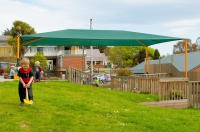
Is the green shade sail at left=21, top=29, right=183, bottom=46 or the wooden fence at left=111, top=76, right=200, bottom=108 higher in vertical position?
the green shade sail at left=21, top=29, right=183, bottom=46

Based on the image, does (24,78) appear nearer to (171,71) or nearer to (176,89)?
(176,89)

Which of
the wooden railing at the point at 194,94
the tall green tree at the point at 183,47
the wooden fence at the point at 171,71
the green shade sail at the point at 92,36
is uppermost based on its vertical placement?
the tall green tree at the point at 183,47

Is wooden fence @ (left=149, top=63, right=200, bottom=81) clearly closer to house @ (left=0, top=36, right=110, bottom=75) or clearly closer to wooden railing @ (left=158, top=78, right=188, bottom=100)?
wooden railing @ (left=158, top=78, right=188, bottom=100)

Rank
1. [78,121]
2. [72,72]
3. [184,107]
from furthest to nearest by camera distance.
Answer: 1. [72,72]
2. [184,107]
3. [78,121]

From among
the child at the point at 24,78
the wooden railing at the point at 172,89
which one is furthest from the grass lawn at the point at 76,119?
the wooden railing at the point at 172,89

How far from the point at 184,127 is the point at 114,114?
5.46ft

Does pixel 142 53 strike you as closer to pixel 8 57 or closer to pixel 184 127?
pixel 8 57

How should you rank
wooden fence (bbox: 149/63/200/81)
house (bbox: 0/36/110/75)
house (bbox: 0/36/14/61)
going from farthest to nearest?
house (bbox: 0/36/14/61) → house (bbox: 0/36/110/75) → wooden fence (bbox: 149/63/200/81)

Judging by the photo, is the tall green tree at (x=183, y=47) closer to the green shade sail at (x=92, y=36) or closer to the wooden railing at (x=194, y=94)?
the green shade sail at (x=92, y=36)

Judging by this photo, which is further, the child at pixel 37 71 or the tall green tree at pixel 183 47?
the tall green tree at pixel 183 47

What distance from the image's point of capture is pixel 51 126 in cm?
535

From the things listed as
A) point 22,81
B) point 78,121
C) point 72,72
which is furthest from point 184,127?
point 72,72

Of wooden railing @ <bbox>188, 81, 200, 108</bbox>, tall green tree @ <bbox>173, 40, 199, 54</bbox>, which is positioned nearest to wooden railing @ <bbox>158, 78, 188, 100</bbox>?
wooden railing @ <bbox>188, 81, 200, 108</bbox>

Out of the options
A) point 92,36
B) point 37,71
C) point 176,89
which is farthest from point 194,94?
point 37,71
